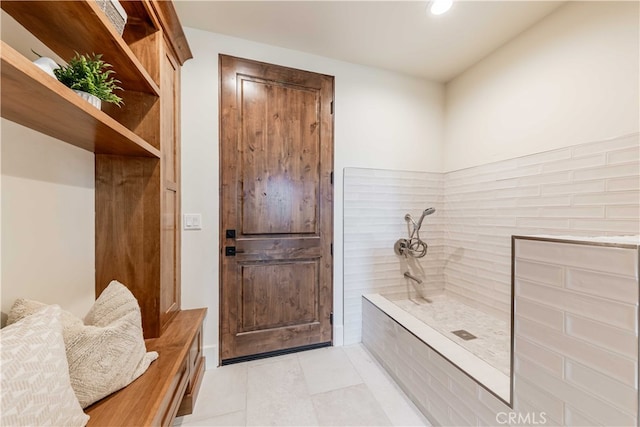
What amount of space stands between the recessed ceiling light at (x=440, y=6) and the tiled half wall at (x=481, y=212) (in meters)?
1.15

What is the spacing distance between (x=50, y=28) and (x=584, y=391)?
2.19 metres

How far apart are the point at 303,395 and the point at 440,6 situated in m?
2.58

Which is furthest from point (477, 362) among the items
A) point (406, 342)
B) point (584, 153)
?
point (584, 153)

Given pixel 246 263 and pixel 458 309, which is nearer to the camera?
pixel 246 263

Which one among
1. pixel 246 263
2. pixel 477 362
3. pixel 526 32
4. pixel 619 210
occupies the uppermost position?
pixel 526 32

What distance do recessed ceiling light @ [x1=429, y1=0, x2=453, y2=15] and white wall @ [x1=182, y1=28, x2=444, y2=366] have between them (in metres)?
0.74

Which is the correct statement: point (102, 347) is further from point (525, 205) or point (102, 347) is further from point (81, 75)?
point (525, 205)

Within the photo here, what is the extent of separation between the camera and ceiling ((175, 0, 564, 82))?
1558mm

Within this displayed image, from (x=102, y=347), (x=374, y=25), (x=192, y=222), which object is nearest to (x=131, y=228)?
(x=192, y=222)

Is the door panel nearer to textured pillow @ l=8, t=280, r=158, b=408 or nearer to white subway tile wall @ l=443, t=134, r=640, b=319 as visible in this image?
textured pillow @ l=8, t=280, r=158, b=408

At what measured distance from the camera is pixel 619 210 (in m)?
1.27

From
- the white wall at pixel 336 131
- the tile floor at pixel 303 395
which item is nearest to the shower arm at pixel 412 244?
the white wall at pixel 336 131

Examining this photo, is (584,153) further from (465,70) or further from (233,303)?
(233,303)

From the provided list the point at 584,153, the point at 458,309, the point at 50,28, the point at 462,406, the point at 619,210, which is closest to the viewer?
the point at 50,28
